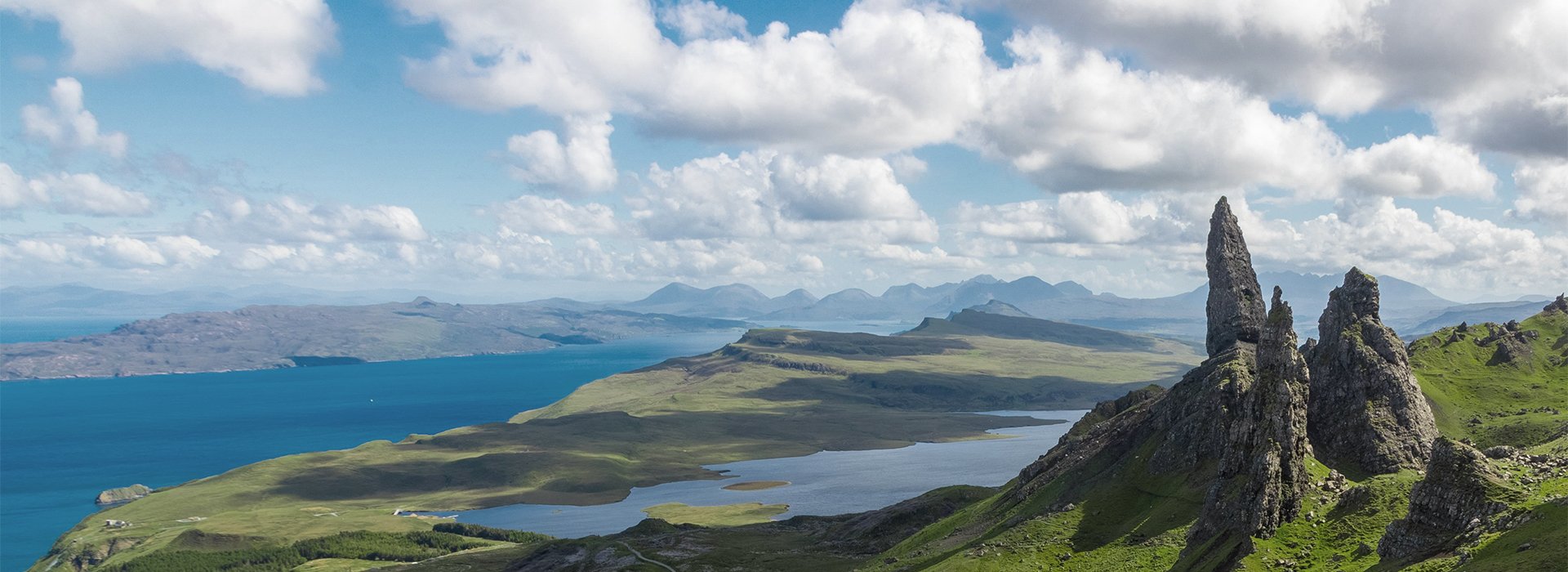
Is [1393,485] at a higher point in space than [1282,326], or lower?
lower

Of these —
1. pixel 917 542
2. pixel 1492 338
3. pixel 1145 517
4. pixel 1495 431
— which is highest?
pixel 1492 338

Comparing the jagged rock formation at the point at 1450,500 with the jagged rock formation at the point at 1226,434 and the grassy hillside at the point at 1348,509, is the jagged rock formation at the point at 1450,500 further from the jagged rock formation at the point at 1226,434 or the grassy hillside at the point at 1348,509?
the jagged rock formation at the point at 1226,434

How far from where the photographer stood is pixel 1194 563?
100m

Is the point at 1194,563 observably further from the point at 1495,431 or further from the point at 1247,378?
the point at 1495,431

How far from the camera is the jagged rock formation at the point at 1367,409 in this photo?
11562 centimetres

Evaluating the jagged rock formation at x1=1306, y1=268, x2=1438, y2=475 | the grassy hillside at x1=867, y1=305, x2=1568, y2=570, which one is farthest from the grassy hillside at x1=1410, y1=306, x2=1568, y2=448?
the jagged rock formation at x1=1306, y1=268, x2=1438, y2=475

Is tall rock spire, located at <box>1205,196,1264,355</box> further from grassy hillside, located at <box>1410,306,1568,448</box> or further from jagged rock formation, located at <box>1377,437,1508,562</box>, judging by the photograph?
jagged rock formation, located at <box>1377,437,1508,562</box>

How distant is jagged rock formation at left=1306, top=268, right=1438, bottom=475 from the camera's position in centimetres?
11562

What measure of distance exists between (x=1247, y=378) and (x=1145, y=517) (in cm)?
2291

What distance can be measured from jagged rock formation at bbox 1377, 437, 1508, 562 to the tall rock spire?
296ft

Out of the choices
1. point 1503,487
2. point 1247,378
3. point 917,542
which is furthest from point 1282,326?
point 917,542

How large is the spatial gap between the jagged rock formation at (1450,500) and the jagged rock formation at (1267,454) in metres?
18.6

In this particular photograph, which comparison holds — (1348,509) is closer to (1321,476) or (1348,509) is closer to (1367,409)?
(1321,476)

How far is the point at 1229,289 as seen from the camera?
171 metres
